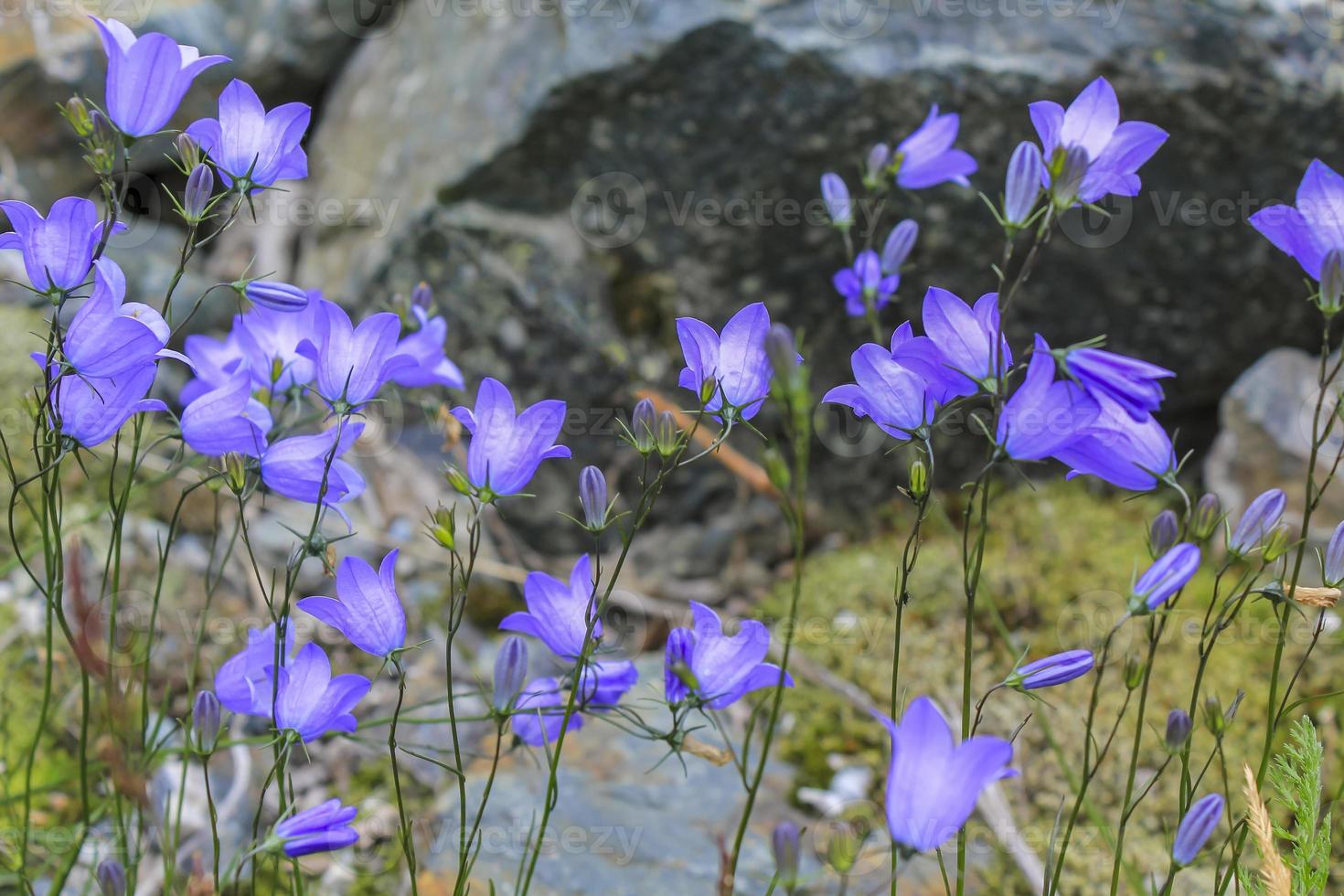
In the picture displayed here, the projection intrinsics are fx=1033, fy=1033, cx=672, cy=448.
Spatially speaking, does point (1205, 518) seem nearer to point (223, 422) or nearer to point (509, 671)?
point (509, 671)

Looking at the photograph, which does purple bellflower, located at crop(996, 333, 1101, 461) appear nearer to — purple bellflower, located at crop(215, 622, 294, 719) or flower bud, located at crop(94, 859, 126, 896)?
purple bellflower, located at crop(215, 622, 294, 719)

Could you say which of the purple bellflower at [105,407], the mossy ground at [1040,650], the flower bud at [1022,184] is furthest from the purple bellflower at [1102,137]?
the mossy ground at [1040,650]

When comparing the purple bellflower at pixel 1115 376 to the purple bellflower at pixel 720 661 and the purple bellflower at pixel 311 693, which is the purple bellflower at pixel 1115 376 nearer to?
the purple bellflower at pixel 720 661

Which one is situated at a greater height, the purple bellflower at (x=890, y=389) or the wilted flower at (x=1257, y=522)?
the purple bellflower at (x=890, y=389)

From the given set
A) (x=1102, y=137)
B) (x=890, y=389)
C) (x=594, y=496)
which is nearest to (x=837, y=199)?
(x=1102, y=137)

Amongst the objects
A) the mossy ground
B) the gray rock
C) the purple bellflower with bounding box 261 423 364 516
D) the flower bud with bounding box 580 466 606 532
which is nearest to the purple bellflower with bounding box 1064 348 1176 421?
the flower bud with bounding box 580 466 606 532

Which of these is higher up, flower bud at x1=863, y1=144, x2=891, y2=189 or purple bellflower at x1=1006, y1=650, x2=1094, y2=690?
flower bud at x1=863, y1=144, x2=891, y2=189
